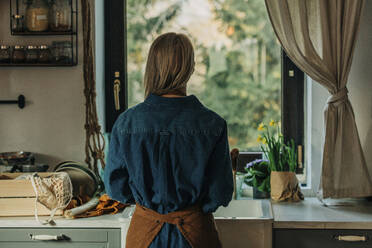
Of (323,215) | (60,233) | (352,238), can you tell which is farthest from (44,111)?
(352,238)

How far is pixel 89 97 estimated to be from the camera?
2705mm

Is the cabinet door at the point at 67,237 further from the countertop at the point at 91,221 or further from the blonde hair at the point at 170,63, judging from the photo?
the blonde hair at the point at 170,63

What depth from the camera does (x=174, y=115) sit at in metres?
1.71

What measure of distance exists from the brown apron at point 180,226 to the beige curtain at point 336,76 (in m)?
0.93

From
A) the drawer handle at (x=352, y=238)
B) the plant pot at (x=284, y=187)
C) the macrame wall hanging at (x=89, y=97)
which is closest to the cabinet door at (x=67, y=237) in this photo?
the macrame wall hanging at (x=89, y=97)

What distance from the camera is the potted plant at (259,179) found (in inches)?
104

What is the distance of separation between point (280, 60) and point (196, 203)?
140 centimetres

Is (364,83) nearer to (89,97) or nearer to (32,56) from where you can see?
(89,97)

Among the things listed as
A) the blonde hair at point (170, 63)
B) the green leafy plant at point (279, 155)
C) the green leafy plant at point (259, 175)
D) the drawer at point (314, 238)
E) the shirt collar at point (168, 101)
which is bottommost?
the drawer at point (314, 238)

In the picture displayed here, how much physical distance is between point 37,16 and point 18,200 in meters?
0.96

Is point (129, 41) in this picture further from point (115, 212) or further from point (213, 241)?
point (213, 241)

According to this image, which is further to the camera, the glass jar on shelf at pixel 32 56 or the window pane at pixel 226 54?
the window pane at pixel 226 54

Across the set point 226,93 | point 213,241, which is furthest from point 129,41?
point 213,241

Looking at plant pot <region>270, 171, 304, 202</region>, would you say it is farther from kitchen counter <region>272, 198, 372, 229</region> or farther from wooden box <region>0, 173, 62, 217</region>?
wooden box <region>0, 173, 62, 217</region>
